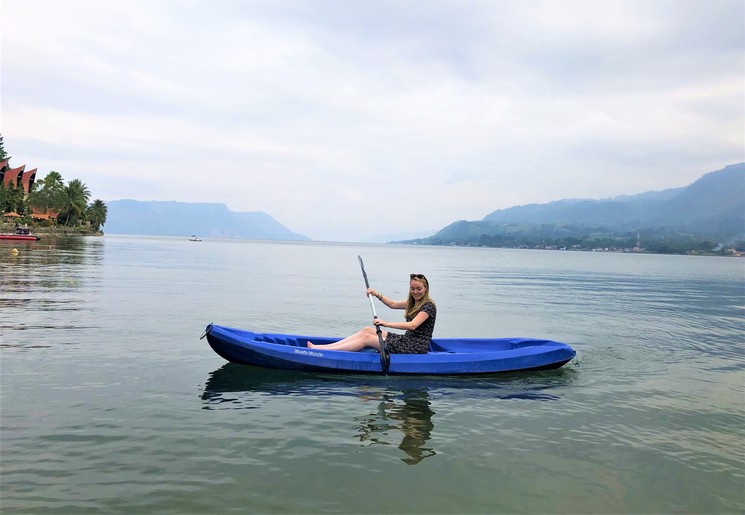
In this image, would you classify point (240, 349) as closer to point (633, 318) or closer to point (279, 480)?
point (279, 480)

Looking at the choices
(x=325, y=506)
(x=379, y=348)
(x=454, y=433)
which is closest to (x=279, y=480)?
(x=325, y=506)

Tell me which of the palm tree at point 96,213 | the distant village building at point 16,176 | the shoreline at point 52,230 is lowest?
the shoreline at point 52,230

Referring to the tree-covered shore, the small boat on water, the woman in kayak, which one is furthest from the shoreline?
the woman in kayak

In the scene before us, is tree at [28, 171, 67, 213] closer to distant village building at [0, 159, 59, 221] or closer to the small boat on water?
distant village building at [0, 159, 59, 221]

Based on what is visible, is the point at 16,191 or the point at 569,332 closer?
the point at 569,332

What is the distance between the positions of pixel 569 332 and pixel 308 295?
1650cm

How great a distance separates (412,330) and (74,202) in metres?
130

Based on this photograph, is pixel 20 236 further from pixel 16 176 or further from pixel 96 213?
pixel 96 213

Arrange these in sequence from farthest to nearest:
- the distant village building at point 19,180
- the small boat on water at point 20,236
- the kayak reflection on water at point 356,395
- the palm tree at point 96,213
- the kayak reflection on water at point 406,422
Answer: the palm tree at point 96,213 → the distant village building at point 19,180 → the small boat on water at point 20,236 → the kayak reflection on water at point 356,395 → the kayak reflection on water at point 406,422

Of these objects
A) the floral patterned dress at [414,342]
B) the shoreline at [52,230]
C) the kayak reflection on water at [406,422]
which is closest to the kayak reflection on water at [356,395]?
the kayak reflection on water at [406,422]

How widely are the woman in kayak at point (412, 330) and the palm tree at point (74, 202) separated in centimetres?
12754

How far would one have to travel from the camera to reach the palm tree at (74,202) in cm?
12044

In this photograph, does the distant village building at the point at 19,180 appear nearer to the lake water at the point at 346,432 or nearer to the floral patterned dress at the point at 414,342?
the lake water at the point at 346,432

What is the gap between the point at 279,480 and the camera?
7.38 m
